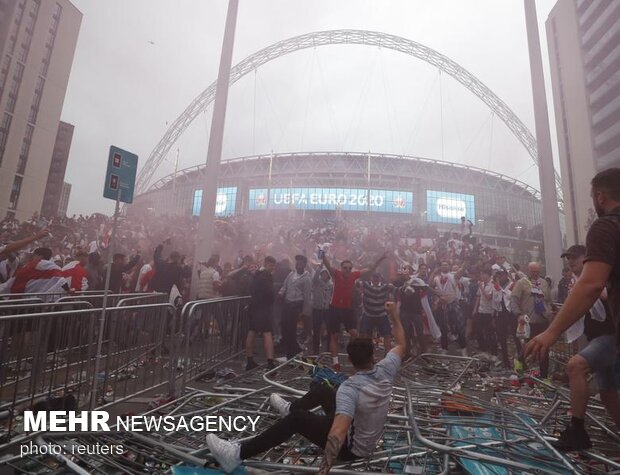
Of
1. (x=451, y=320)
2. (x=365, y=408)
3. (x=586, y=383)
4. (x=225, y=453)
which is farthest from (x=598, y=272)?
(x=451, y=320)

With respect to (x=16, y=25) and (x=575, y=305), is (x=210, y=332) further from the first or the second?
(x=16, y=25)

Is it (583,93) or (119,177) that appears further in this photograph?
(583,93)

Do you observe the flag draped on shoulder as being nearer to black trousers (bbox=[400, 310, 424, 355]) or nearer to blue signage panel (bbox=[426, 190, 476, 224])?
black trousers (bbox=[400, 310, 424, 355])

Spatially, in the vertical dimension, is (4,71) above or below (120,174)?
above

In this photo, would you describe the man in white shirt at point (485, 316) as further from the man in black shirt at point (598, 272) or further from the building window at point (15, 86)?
the building window at point (15, 86)

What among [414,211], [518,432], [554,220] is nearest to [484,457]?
[518,432]

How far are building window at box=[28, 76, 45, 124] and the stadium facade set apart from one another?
54.4ft

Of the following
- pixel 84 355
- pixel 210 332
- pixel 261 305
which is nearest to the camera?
pixel 84 355

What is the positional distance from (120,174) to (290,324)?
4.20 meters

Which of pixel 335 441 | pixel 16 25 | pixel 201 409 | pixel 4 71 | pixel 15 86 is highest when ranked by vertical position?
pixel 16 25

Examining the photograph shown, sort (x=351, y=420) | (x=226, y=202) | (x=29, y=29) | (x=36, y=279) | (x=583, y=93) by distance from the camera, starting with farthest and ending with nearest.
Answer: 1. (x=226, y=202)
2. (x=583, y=93)
3. (x=29, y=29)
4. (x=36, y=279)
5. (x=351, y=420)

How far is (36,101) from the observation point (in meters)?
49.0

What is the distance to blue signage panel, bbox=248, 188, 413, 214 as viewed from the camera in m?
53.5

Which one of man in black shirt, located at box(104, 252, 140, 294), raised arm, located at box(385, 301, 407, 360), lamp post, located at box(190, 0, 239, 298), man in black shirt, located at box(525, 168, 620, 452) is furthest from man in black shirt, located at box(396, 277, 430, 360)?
man in black shirt, located at box(104, 252, 140, 294)
